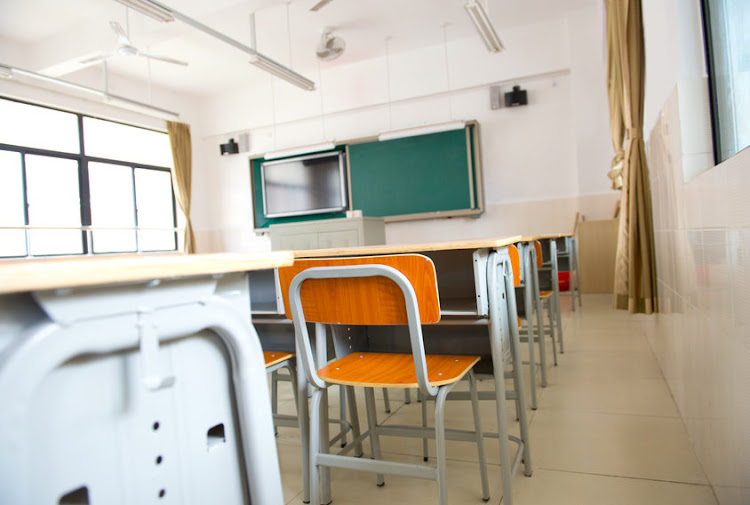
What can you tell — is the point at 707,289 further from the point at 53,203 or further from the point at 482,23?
the point at 53,203

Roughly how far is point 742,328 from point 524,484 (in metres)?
0.93

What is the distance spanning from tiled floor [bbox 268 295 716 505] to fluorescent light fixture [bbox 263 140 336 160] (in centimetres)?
507

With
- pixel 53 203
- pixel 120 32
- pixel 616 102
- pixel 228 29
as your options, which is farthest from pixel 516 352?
pixel 53 203

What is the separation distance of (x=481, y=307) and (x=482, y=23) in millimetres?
3810

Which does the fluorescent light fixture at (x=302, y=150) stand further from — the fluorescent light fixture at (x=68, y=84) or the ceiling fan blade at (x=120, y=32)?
the ceiling fan blade at (x=120, y=32)

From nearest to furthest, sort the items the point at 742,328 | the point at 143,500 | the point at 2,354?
the point at 2,354 → the point at 143,500 → the point at 742,328

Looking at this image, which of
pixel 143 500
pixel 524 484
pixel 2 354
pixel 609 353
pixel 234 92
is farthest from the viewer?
pixel 234 92

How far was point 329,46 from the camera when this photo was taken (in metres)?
6.17

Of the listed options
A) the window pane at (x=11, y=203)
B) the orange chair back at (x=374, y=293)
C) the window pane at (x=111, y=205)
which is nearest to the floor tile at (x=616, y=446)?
the orange chair back at (x=374, y=293)

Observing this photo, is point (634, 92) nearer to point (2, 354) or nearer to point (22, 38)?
point (2, 354)

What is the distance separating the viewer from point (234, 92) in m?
8.63

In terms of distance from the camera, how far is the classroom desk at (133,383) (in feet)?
1.46

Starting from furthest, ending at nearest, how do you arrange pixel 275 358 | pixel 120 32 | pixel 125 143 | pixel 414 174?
pixel 125 143
pixel 414 174
pixel 120 32
pixel 275 358

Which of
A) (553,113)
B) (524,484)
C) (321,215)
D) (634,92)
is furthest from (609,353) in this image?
(321,215)
